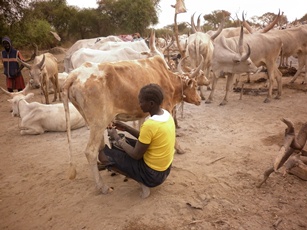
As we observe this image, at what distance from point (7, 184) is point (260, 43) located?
685 centimetres

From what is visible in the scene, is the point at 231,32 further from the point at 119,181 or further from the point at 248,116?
the point at 119,181

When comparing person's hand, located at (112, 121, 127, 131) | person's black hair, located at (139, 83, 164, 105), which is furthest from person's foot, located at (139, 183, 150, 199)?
person's black hair, located at (139, 83, 164, 105)

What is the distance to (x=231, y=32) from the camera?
33.0 feet

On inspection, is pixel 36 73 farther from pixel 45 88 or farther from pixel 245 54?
pixel 245 54

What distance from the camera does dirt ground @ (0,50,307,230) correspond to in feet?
9.69

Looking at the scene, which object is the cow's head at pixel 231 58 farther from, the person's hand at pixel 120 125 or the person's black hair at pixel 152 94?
the person's black hair at pixel 152 94

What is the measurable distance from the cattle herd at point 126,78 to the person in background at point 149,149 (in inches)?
12.3

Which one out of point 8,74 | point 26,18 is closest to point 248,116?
point 8,74

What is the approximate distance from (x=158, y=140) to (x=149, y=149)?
181mm

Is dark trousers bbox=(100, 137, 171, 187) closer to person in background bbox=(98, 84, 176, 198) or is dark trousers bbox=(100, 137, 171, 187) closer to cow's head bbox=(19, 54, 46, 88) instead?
person in background bbox=(98, 84, 176, 198)

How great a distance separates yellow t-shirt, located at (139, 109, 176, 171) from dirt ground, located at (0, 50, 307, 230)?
519 millimetres

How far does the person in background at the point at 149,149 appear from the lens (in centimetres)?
288

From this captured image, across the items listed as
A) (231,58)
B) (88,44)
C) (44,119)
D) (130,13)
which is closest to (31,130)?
(44,119)

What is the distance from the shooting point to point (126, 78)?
3559 mm
